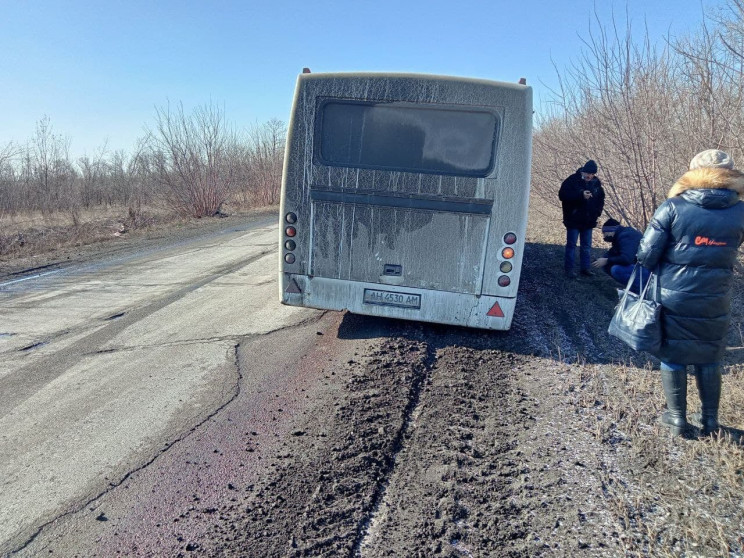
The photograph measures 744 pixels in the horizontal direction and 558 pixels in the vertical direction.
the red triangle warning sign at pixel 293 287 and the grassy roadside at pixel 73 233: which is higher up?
the red triangle warning sign at pixel 293 287

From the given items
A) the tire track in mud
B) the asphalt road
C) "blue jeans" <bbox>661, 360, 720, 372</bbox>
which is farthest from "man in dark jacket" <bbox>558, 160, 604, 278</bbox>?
the tire track in mud

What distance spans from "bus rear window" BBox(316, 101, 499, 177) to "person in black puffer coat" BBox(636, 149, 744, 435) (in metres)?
1.96

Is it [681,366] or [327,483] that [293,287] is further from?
[681,366]

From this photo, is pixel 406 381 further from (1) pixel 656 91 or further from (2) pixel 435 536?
(1) pixel 656 91

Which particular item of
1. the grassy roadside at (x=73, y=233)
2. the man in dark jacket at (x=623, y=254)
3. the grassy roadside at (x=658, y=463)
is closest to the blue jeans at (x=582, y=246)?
the man in dark jacket at (x=623, y=254)

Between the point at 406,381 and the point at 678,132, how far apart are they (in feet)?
23.0

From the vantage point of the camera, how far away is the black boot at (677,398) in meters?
3.60

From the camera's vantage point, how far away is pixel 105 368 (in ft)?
16.6

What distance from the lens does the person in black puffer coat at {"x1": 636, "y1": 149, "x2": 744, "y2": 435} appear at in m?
3.40

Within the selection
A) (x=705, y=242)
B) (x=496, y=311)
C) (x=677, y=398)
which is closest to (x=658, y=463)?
(x=677, y=398)

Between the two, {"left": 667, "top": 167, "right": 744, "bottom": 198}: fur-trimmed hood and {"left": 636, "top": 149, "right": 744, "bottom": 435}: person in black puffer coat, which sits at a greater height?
{"left": 667, "top": 167, "right": 744, "bottom": 198}: fur-trimmed hood

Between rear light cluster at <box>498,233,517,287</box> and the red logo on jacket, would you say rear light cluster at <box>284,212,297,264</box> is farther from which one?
the red logo on jacket

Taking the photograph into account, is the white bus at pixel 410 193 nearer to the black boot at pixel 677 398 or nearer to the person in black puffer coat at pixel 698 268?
the person in black puffer coat at pixel 698 268

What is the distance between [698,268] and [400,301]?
2862 mm
